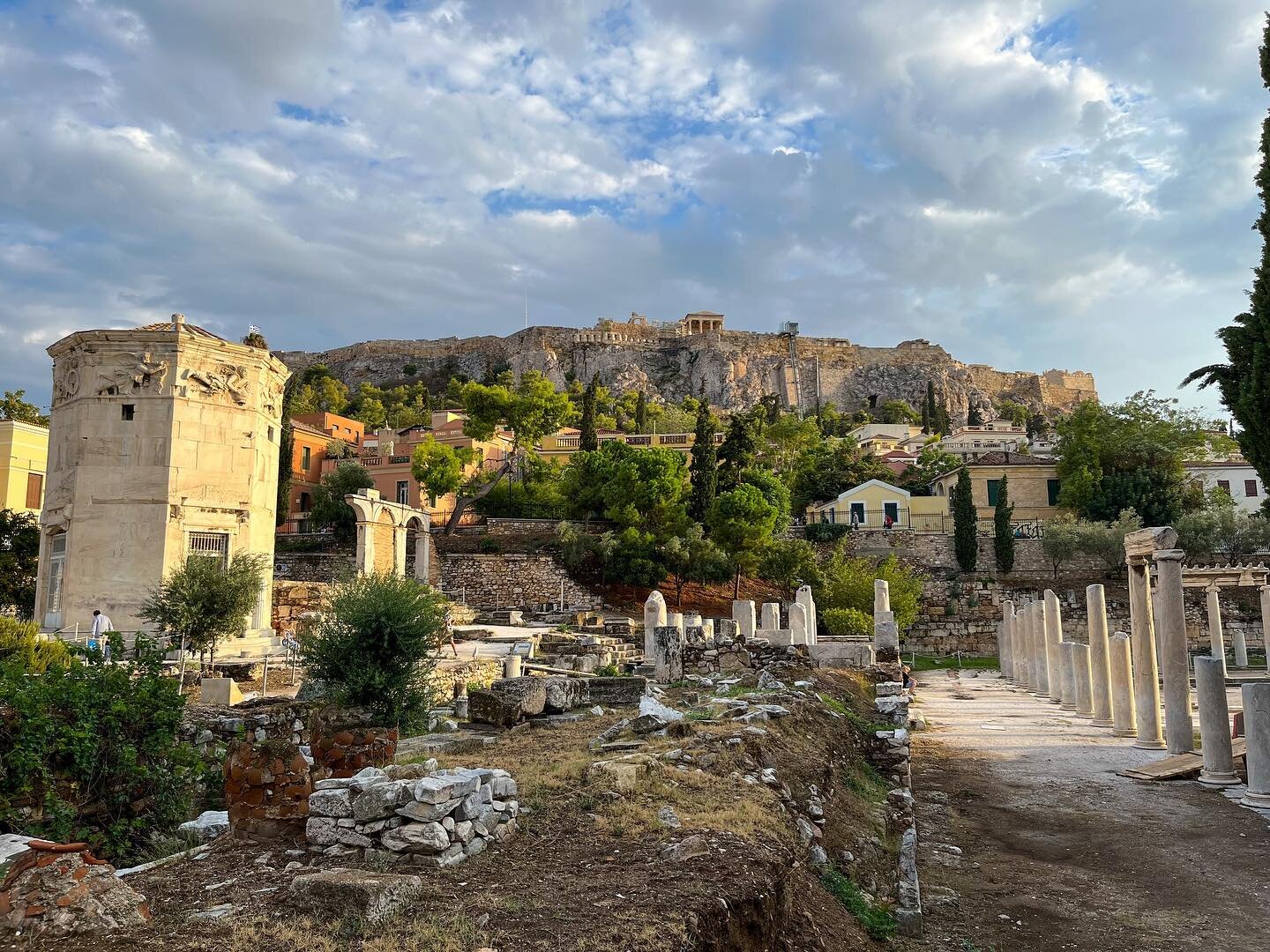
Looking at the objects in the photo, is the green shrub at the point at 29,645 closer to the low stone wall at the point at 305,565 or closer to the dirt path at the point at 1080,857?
the dirt path at the point at 1080,857

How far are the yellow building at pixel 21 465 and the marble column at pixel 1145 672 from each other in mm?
37139

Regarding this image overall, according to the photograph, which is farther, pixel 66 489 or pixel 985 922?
pixel 66 489

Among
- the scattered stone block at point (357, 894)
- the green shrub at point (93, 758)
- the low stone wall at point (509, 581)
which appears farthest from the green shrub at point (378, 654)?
the low stone wall at point (509, 581)

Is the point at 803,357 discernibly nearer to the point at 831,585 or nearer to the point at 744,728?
the point at 831,585

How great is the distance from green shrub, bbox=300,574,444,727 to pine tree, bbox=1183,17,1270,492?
1354 cm

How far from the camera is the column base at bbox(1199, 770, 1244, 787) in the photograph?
36.1 ft

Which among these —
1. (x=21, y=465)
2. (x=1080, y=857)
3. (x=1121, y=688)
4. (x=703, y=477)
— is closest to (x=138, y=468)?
(x=1080, y=857)

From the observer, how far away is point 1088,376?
449 feet

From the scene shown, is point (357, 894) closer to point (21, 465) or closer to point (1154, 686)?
point (1154, 686)

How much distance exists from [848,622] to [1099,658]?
1262 centimetres

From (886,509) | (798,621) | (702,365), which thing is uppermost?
(702,365)

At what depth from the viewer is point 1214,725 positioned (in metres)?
11.1

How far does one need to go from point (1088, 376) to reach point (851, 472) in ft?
331

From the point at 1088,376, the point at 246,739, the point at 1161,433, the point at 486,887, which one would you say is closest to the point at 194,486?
the point at 246,739
